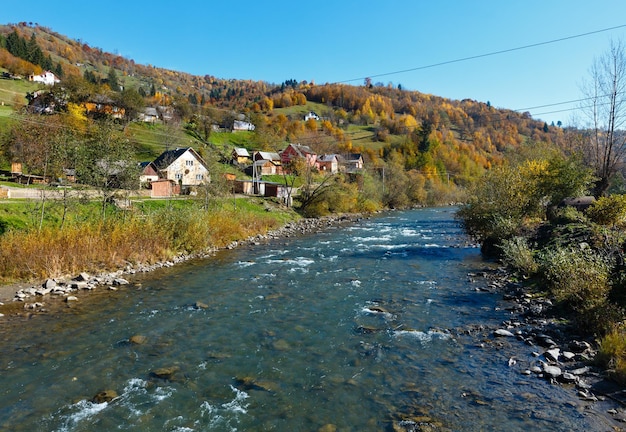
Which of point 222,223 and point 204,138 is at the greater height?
point 204,138

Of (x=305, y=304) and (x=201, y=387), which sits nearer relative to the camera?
(x=201, y=387)

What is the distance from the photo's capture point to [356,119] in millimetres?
167125

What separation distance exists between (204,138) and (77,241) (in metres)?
85.6

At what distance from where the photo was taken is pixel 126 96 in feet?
293

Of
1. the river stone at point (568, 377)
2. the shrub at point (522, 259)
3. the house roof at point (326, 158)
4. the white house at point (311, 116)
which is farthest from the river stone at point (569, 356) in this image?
the white house at point (311, 116)

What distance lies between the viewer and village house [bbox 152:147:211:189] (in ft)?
197

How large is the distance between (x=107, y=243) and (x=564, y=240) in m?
23.6

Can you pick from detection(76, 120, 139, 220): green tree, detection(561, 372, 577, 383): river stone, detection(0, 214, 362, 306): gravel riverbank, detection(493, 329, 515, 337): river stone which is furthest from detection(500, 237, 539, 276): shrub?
detection(76, 120, 139, 220): green tree

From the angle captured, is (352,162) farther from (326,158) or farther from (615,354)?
(615,354)

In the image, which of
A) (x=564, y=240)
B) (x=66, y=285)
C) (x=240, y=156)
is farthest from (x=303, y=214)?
(x=240, y=156)

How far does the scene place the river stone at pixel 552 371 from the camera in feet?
30.2

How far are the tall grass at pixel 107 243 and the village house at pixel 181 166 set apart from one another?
33346 mm

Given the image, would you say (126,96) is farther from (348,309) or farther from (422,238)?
(348,309)

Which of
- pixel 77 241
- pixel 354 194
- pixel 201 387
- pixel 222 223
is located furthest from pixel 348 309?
pixel 354 194
